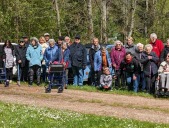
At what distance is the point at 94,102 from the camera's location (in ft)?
45.9

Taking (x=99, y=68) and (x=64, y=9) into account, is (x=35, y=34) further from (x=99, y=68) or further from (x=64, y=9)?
(x=99, y=68)

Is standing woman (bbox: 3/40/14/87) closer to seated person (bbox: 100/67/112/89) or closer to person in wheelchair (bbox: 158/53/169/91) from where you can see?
seated person (bbox: 100/67/112/89)

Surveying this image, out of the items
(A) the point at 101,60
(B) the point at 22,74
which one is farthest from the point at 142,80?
(B) the point at 22,74

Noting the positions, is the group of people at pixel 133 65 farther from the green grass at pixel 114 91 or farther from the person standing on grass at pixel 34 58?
the person standing on grass at pixel 34 58

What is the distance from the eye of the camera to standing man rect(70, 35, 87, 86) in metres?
17.2

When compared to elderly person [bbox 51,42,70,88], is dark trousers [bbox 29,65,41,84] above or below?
below

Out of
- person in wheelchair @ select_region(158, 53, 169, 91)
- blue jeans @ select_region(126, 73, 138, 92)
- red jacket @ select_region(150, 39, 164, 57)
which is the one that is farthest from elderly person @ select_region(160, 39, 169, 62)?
blue jeans @ select_region(126, 73, 138, 92)

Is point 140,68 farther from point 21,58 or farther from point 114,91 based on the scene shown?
point 21,58

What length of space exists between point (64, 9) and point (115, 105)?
72.4ft

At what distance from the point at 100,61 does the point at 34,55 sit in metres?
2.63

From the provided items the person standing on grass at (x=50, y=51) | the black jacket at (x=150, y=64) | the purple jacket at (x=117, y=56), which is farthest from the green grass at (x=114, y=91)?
the person standing on grass at (x=50, y=51)

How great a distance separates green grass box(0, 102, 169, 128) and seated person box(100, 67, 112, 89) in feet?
14.5

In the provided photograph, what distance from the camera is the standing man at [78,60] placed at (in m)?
17.2

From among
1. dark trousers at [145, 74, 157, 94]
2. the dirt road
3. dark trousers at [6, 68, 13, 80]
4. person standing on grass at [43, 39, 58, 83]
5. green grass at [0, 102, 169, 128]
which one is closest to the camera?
green grass at [0, 102, 169, 128]
